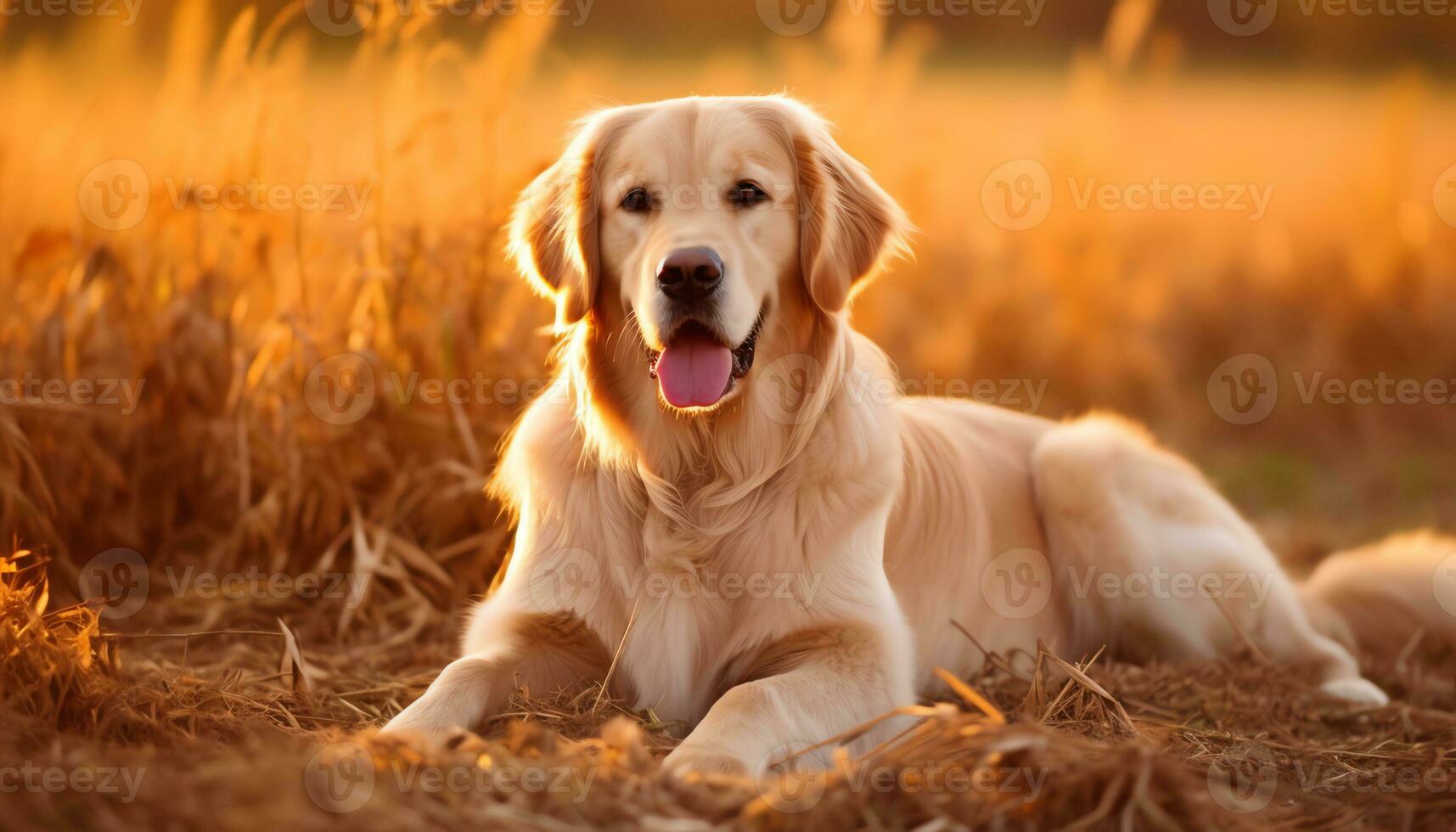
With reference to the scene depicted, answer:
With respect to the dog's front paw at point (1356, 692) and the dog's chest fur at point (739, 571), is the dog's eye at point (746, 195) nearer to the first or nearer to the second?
the dog's chest fur at point (739, 571)

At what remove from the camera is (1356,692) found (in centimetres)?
349

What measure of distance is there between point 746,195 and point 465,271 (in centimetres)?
187

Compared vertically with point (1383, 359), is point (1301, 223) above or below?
above

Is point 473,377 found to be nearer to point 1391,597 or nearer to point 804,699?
point 804,699

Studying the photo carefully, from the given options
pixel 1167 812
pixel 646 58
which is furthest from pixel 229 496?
pixel 646 58

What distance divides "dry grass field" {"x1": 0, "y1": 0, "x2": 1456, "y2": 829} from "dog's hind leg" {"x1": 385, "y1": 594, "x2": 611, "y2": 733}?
0.25 ft

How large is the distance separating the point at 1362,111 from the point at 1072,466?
733cm

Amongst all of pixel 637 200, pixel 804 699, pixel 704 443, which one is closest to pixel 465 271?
pixel 637 200

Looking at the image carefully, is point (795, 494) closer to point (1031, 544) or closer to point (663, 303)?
point (663, 303)

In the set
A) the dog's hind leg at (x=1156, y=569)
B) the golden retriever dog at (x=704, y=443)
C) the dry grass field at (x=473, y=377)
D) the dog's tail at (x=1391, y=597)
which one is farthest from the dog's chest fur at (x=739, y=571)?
the dog's tail at (x=1391, y=597)

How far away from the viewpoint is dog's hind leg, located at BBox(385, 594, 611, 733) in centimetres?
261

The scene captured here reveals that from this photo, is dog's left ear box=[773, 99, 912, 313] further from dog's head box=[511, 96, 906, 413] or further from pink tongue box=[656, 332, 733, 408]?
pink tongue box=[656, 332, 733, 408]

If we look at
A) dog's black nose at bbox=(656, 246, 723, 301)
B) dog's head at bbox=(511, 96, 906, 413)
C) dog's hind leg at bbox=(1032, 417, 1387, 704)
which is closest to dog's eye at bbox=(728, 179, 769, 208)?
dog's head at bbox=(511, 96, 906, 413)

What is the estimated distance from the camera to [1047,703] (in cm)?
285
